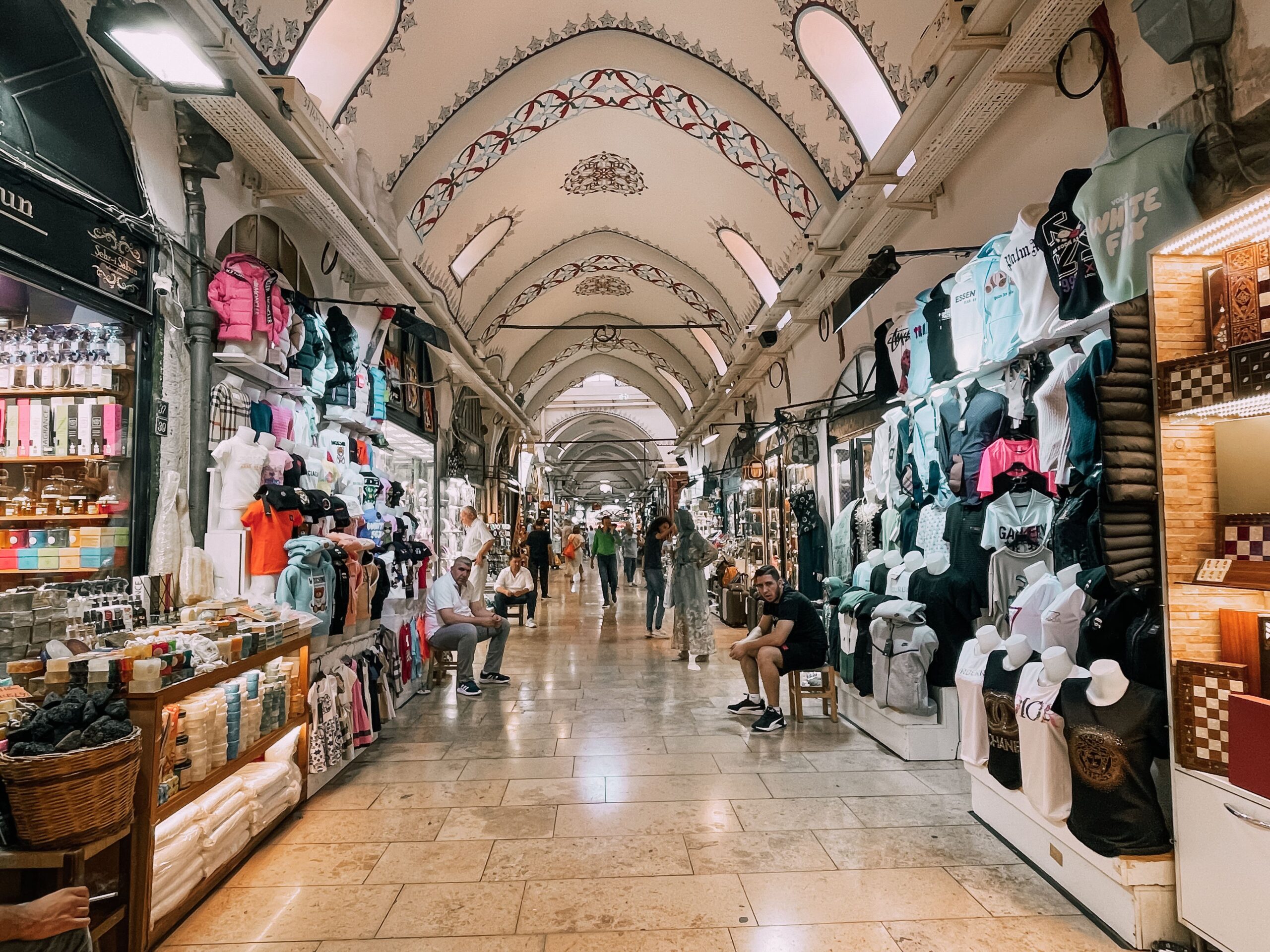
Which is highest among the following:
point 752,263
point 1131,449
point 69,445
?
point 752,263

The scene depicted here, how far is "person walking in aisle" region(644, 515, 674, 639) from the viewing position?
Answer: 28.2ft

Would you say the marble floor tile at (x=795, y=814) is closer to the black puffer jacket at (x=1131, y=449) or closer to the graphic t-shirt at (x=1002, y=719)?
the graphic t-shirt at (x=1002, y=719)

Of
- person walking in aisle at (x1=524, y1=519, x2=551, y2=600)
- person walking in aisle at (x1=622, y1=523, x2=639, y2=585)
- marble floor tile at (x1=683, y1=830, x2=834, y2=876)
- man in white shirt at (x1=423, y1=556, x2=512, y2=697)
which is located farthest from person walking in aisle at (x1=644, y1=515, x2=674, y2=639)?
person walking in aisle at (x1=622, y1=523, x2=639, y2=585)

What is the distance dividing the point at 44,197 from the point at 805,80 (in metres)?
4.70

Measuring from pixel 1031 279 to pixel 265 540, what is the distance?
399 centimetres

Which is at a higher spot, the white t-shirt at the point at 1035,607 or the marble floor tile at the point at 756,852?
the white t-shirt at the point at 1035,607

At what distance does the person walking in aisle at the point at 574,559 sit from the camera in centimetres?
1811

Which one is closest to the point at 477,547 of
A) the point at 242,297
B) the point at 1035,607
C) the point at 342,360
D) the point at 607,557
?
the point at 342,360

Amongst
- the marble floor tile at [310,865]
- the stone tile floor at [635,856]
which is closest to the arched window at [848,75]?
the stone tile floor at [635,856]

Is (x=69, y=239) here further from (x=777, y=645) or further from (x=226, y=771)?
(x=777, y=645)

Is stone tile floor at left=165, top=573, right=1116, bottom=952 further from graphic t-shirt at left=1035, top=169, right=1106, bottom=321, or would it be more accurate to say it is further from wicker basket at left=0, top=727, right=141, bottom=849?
graphic t-shirt at left=1035, top=169, right=1106, bottom=321

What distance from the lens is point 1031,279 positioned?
3367 mm

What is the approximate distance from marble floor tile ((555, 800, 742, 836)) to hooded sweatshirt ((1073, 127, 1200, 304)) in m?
2.69

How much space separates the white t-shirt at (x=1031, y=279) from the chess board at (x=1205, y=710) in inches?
62.3
